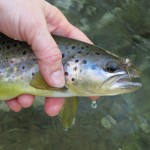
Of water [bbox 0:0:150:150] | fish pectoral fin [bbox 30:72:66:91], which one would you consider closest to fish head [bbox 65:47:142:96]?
fish pectoral fin [bbox 30:72:66:91]

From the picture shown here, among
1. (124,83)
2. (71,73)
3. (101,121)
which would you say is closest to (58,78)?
(71,73)

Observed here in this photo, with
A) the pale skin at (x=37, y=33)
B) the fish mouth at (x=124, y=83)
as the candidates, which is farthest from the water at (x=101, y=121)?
the fish mouth at (x=124, y=83)

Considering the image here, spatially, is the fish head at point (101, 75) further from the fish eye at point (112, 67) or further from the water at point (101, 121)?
the water at point (101, 121)

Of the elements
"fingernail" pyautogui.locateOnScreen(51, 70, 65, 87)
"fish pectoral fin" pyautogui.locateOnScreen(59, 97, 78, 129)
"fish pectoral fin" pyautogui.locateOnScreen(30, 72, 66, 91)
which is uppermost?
"fingernail" pyautogui.locateOnScreen(51, 70, 65, 87)

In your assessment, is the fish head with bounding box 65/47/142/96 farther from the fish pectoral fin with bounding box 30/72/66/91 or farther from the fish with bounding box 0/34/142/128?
the fish pectoral fin with bounding box 30/72/66/91

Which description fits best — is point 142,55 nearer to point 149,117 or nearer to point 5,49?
point 149,117

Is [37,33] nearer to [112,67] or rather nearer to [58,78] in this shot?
[58,78]
